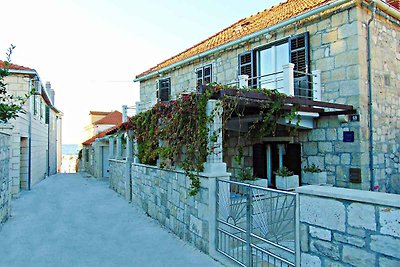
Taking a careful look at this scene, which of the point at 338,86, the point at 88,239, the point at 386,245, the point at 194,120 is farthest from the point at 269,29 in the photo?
the point at 386,245

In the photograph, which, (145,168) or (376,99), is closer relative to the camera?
(376,99)

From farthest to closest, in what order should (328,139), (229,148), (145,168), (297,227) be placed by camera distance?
(229,148), (145,168), (328,139), (297,227)

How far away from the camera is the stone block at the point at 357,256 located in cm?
275

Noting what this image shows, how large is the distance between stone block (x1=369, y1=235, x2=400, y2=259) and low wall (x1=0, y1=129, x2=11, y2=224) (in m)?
7.47

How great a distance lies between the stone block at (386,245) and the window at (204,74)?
30.5ft

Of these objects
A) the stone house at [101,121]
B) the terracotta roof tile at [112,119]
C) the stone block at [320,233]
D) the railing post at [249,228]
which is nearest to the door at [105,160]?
the stone house at [101,121]

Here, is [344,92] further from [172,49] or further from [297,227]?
[172,49]

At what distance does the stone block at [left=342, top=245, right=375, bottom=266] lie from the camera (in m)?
2.75

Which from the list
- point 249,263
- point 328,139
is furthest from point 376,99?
point 249,263

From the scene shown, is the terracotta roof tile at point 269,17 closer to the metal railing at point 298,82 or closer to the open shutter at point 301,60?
the open shutter at point 301,60

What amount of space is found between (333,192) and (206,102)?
292 centimetres

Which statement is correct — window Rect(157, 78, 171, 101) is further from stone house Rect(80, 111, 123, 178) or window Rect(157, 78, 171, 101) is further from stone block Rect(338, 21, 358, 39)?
stone block Rect(338, 21, 358, 39)

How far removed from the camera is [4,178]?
7465 millimetres

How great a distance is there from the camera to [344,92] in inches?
289
